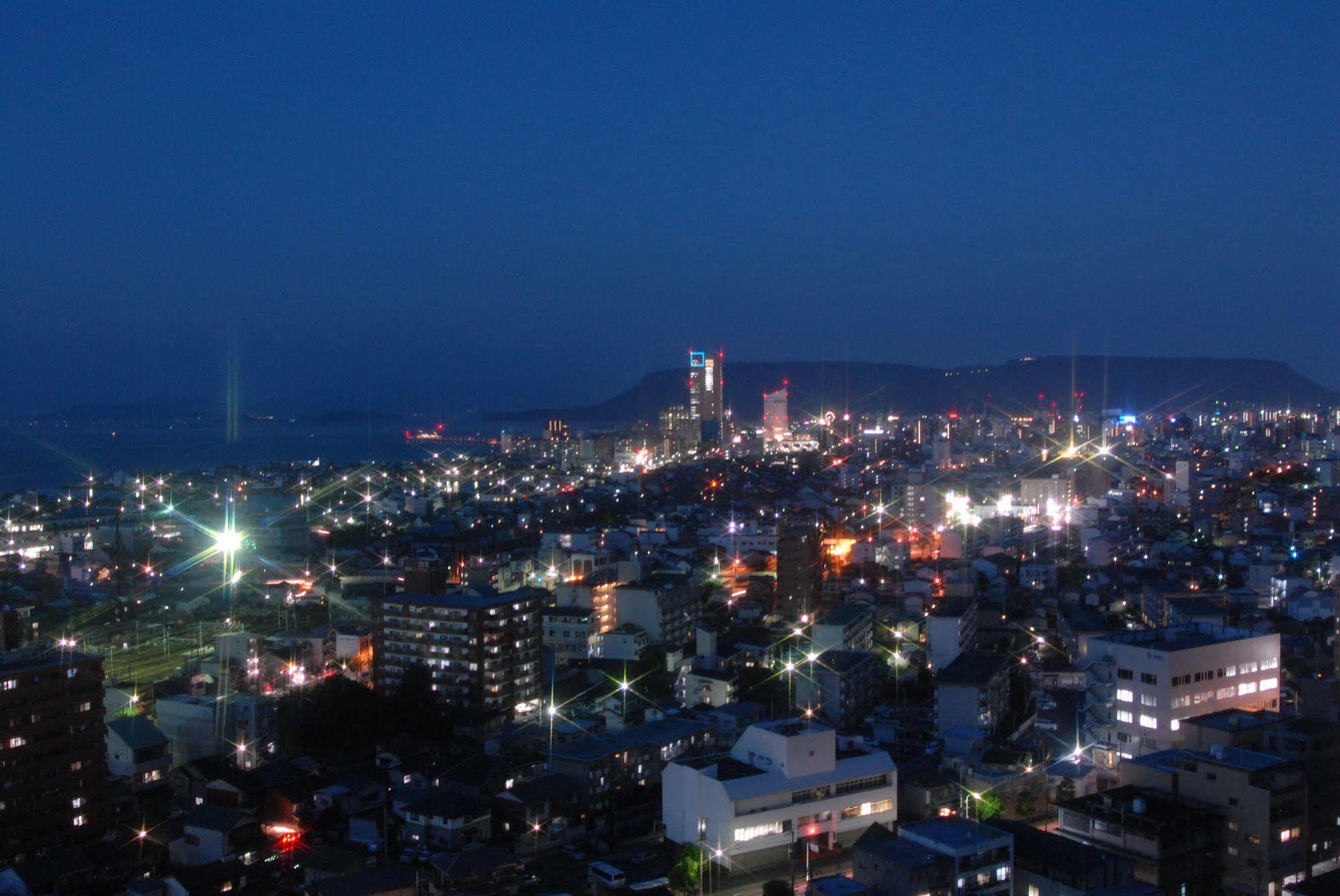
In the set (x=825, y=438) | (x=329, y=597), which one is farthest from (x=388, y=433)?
(x=329, y=597)

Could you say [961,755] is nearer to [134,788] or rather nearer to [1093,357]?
[134,788]

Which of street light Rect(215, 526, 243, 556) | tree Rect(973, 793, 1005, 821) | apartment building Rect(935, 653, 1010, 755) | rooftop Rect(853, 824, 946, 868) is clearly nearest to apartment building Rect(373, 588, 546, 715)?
apartment building Rect(935, 653, 1010, 755)

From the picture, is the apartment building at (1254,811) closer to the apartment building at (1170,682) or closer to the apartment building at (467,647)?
the apartment building at (1170,682)

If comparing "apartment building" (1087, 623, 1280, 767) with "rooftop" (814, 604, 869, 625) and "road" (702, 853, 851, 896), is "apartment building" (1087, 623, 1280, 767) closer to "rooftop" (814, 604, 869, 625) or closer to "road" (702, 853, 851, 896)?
"road" (702, 853, 851, 896)

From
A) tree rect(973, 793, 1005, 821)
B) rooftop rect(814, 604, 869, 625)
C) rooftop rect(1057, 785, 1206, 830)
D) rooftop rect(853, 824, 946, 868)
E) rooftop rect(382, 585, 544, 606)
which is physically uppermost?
rooftop rect(382, 585, 544, 606)

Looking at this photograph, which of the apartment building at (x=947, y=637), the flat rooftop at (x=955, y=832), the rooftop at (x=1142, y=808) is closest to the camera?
the flat rooftop at (x=955, y=832)

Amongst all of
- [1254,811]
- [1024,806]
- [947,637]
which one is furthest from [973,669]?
[1254,811]

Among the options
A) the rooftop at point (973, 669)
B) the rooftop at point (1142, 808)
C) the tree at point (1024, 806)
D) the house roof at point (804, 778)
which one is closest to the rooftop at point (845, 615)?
the rooftop at point (973, 669)
